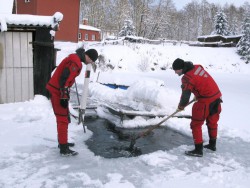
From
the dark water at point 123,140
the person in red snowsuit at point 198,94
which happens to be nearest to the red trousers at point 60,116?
the dark water at point 123,140

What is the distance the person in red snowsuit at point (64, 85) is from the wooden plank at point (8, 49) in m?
3.65

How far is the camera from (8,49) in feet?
26.0

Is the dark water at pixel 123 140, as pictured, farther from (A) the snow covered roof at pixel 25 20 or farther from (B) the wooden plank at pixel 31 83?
(A) the snow covered roof at pixel 25 20

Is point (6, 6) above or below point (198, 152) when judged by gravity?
above

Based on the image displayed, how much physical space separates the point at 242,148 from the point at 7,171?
14.8ft

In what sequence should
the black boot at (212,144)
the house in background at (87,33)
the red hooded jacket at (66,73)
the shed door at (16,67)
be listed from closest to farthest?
the red hooded jacket at (66,73) → the black boot at (212,144) → the shed door at (16,67) → the house in background at (87,33)

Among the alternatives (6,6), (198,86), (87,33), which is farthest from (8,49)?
(87,33)

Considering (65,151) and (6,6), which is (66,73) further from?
(6,6)

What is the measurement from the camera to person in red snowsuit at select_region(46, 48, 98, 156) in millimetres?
4746

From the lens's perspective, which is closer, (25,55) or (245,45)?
(25,55)

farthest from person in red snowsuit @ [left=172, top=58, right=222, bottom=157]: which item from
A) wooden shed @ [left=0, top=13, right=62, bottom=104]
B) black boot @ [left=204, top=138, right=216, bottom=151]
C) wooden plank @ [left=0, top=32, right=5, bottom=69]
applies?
wooden plank @ [left=0, top=32, right=5, bottom=69]

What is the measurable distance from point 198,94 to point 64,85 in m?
2.43

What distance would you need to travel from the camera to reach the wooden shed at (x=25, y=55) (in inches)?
310

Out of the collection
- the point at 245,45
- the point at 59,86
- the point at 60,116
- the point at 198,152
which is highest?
the point at 245,45
